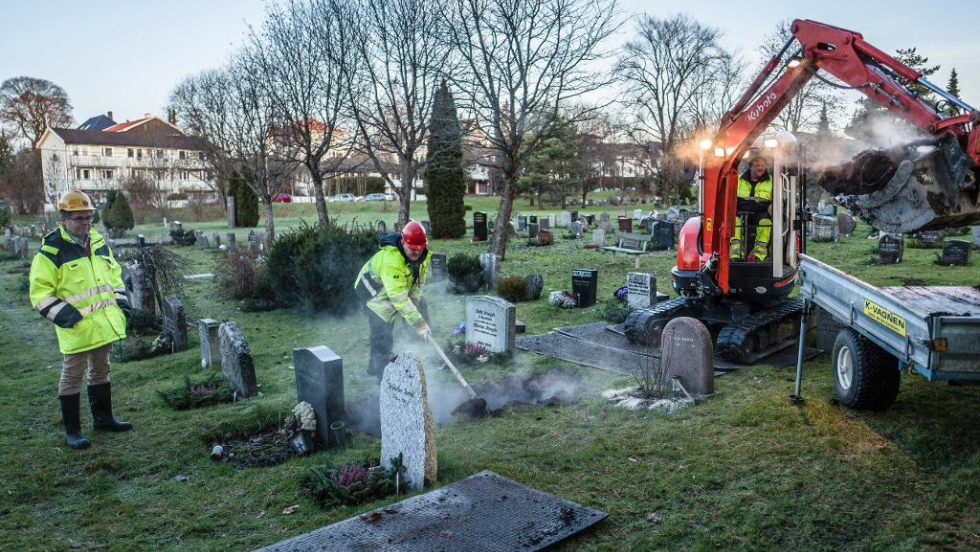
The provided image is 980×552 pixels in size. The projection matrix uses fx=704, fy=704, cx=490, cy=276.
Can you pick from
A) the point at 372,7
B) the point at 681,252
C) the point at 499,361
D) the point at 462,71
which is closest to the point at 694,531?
the point at 499,361

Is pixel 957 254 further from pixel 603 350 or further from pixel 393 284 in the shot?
pixel 393 284

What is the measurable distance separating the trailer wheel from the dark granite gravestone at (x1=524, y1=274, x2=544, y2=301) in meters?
8.26

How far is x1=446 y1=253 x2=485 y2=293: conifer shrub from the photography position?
15922 mm

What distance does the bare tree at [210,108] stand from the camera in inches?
1250

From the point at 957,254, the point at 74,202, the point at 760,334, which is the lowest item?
the point at 760,334

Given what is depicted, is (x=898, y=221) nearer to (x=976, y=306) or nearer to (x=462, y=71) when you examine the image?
(x=976, y=306)

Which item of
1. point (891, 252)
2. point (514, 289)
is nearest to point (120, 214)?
point (514, 289)

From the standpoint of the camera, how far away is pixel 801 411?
674cm

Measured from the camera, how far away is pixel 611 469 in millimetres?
5645

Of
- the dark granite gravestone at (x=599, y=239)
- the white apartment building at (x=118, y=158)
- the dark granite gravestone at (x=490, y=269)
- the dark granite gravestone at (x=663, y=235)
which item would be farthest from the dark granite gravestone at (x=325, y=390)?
the white apartment building at (x=118, y=158)

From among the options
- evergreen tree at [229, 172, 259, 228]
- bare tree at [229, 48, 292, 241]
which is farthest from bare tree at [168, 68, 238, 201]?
evergreen tree at [229, 172, 259, 228]

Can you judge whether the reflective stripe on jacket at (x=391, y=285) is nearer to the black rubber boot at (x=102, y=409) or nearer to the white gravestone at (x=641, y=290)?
the black rubber boot at (x=102, y=409)

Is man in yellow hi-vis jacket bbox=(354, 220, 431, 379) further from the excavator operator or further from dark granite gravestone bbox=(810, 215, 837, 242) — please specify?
dark granite gravestone bbox=(810, 215, 837, 242)

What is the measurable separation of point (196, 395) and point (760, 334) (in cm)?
690
